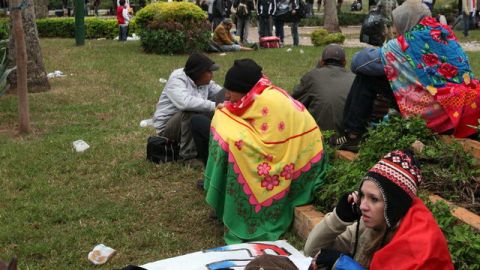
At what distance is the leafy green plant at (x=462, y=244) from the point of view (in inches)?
137

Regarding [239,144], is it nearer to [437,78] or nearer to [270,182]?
[270,182]

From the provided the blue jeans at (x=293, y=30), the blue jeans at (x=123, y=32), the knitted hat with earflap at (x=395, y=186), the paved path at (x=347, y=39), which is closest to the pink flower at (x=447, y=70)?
the knitted hat with earflap at (x=395, y=186)

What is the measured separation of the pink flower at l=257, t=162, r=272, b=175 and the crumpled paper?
116cm

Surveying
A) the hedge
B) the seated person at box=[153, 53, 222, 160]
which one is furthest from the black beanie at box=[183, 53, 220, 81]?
the hedge

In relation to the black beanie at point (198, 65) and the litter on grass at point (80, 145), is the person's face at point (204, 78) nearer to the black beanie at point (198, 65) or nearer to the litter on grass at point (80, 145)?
the black beanie at point (198, 65)

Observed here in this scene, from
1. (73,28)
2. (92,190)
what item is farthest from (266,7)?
(92,190)

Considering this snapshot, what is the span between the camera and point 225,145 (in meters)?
4.93

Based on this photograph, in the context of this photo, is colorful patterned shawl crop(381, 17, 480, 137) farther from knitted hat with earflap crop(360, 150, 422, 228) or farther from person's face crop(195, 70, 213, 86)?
person's face crop(195, 70, 213, 86)

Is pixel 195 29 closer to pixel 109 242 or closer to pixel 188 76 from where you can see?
pixel 188 76

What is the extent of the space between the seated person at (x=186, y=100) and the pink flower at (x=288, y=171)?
5.20 ft

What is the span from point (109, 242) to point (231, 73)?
60.9 inches

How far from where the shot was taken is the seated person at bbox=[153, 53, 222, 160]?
6312 millimetres

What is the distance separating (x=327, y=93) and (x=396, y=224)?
2942mm

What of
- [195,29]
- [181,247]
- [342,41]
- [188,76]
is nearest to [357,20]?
[342,41]
